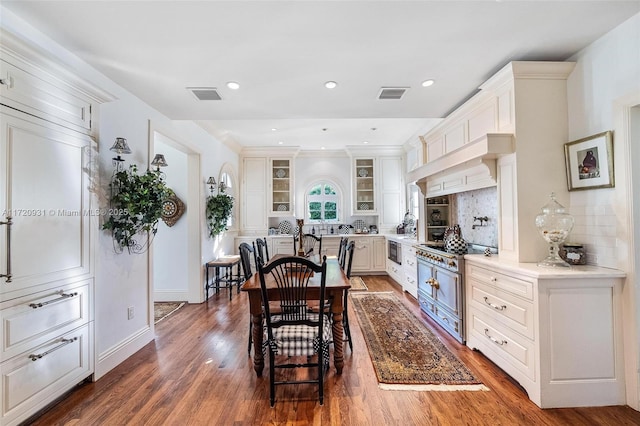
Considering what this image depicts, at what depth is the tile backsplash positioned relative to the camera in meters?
3.24

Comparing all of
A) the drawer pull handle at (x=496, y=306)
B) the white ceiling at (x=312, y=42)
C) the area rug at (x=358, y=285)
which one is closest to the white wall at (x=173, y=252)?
the white ceiling at (x=312, y=42)

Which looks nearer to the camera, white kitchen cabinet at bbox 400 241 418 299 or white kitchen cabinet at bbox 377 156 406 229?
white kitchen cabinet at bbox 400 241 418 299

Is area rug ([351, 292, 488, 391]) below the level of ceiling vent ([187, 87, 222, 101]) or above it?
below

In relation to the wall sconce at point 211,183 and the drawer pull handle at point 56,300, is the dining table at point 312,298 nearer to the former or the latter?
the drawer pull handle at point 56,300

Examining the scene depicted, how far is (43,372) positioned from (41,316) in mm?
387

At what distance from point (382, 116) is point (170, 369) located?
3.59m

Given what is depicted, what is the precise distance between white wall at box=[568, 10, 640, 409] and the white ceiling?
0.19m

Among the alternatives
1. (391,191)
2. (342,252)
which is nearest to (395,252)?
(391,191)

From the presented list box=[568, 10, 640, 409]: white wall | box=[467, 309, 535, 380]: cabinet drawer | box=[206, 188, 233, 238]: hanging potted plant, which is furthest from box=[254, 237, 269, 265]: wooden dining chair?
box=[568, 10, 640, 409]: white wall

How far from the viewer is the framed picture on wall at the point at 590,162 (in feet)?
6.66

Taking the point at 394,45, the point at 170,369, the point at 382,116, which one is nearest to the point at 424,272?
the point at 382,116

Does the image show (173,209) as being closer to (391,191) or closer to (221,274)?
(221,274)

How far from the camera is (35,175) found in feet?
6.25

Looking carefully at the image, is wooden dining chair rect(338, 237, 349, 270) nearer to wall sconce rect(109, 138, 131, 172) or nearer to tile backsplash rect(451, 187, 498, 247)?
tile backsplash rect(451, 187, 498, 247)
